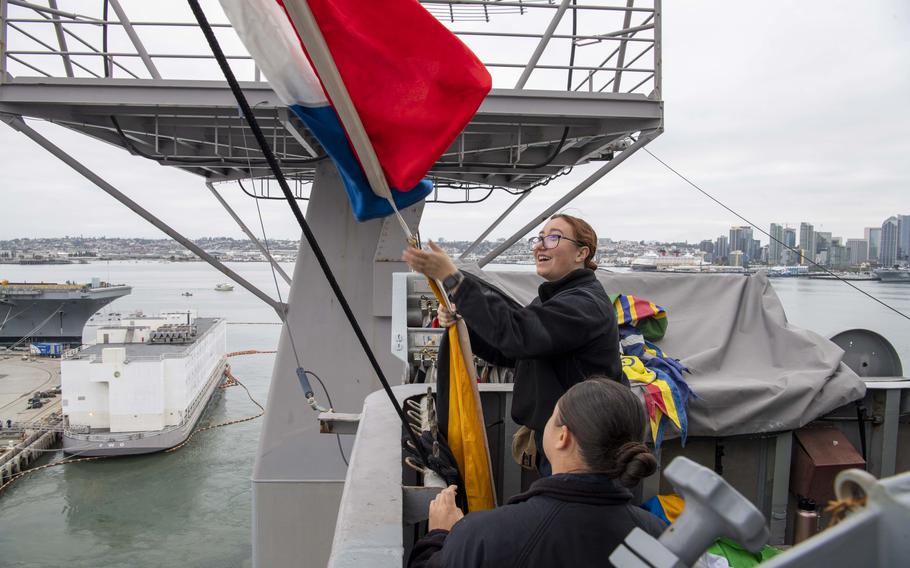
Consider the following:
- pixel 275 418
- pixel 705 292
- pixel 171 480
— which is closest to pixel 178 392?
pixel 171 480

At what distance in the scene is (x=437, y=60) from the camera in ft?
8.72

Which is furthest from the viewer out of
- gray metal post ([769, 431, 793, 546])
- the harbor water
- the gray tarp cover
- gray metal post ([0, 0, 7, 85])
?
the harbor water

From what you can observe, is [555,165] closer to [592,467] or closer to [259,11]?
[259,11]

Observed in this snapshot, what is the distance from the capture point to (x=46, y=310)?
55.6 meters

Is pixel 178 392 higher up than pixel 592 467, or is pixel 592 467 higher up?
pixel 592 467

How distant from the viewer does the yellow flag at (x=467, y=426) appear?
8.50 feet

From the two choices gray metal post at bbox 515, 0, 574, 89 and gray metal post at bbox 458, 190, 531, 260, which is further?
gray metal post at bbox 458, 190, 531, 260

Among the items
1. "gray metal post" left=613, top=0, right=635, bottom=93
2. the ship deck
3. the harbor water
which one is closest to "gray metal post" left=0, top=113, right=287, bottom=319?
"gray metal post" left=613, top=0, right=635, bottom=93

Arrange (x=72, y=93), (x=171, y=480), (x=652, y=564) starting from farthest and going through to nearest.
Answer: (x=171, y=480) → (x=72, y=93) → (x=652, y=564)

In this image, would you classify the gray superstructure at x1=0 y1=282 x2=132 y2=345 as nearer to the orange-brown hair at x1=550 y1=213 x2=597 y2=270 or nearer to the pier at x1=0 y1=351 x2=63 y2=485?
the pier at x1=0 y1=351 x2=63 y2=485

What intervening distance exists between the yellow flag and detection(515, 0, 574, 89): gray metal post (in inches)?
208

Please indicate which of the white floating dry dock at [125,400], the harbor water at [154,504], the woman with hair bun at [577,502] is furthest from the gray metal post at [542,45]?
the white floating dry dock at [125,400]

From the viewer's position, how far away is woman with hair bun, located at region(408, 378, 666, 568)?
1.47m

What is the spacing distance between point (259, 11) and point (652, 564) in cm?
220
